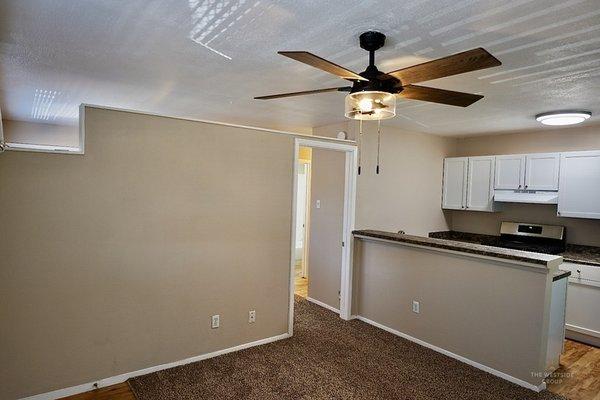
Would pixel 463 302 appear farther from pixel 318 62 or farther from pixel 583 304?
pixel 318 62

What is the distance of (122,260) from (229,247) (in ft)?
3.03

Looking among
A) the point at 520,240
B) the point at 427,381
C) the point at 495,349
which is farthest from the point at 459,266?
the point at 520,240

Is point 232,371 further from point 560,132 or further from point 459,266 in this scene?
point 560,132

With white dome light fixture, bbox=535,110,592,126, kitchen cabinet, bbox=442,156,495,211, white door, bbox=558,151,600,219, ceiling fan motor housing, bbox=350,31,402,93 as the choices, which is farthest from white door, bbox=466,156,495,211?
ceiling fan motor housing, bbox=350,31,402,93

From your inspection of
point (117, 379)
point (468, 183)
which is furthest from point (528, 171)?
point (117, 379)

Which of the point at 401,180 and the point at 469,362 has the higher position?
A: the point at 401,180

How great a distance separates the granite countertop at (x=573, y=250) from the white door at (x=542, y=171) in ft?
2.64

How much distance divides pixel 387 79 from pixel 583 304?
380 centimetres

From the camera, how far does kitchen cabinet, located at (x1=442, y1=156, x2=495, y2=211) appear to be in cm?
505

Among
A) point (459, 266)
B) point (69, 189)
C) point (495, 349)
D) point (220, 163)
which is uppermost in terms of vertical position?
point (220, 163)

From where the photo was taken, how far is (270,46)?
88.3 inches

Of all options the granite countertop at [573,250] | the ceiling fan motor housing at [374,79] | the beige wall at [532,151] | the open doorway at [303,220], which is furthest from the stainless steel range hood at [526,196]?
Result: the ceiling fan motor housing at [374,79]

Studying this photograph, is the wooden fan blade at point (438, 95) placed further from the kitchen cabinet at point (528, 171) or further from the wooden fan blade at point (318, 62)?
the kitchen cabinet at point (528, 171)

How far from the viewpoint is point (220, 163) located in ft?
10.8
